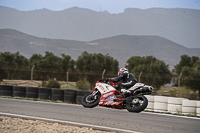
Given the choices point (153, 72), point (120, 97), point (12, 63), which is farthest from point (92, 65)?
point (120, 97)

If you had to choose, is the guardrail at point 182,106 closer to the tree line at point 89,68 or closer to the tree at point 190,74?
the tree at point 190,74

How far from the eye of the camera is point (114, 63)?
91.9m

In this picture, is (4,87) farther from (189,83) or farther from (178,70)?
(178,70)

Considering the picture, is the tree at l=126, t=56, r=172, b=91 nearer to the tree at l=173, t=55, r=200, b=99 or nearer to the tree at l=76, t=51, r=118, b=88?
the tree at l=173, t=55, r=200, b=99

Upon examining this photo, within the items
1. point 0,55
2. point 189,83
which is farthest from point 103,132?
point 0,55

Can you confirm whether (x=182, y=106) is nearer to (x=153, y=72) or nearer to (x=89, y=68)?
(x=89, y=68)

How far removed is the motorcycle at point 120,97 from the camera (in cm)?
681

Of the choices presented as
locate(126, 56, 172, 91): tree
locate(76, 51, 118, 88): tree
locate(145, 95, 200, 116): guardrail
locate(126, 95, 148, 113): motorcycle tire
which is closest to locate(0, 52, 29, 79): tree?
locate(76, 51, 118, 88): tree

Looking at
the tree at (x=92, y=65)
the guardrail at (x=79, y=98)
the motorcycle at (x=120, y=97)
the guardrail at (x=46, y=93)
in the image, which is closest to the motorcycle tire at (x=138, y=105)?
the motorcycle at (x=120, y=97)

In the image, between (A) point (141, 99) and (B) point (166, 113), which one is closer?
(A) point (141, 99)

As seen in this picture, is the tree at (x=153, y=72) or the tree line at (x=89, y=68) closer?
the tree at (x=153, y=72)

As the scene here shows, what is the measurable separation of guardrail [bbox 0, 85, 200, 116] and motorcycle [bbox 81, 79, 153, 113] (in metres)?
9.40

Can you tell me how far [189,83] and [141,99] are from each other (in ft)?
Result: 145

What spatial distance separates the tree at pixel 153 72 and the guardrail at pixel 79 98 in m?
5.64
